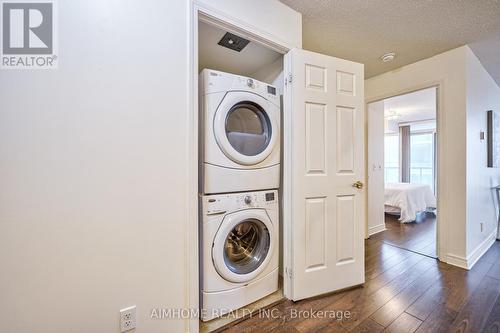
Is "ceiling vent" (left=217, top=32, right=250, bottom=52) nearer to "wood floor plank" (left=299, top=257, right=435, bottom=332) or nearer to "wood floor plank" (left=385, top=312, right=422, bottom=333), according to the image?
"wood floor plank" (left=299, top=257, right=435, bottom=332)

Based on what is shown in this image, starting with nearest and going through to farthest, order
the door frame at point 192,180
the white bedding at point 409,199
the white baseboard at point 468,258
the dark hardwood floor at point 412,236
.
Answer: the door frame at point 192,180 < the white baseboard at point 468,258 < the dark hardwood floor at point 412,236 < the white bedding at point 409,199

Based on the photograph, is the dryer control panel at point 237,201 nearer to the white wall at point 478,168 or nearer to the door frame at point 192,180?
the door frame at point 192,180

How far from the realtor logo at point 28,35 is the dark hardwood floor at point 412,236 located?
362cm

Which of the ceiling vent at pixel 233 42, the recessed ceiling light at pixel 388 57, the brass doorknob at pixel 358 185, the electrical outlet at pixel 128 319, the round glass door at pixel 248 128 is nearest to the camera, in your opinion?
the electrical outlet at pixel 128 319

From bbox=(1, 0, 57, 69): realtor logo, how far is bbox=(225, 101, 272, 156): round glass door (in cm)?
97

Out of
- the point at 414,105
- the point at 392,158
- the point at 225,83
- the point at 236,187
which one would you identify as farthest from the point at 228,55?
the point at 392,158

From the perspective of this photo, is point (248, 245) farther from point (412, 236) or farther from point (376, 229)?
point (412, 236)

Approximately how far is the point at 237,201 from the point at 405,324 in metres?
1.36

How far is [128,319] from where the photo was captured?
41.1 inches

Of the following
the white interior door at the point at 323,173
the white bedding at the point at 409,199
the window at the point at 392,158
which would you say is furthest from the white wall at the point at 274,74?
the window at the point at 392,158

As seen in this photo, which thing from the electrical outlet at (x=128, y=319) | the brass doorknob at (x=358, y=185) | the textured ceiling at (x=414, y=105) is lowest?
the electrical outlet at (x=128, y=319)

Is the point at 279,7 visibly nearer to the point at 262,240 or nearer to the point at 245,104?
the point at 245,104

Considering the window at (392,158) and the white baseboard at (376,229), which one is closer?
the white baseboard at (376,229)

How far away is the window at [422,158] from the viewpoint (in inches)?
220
